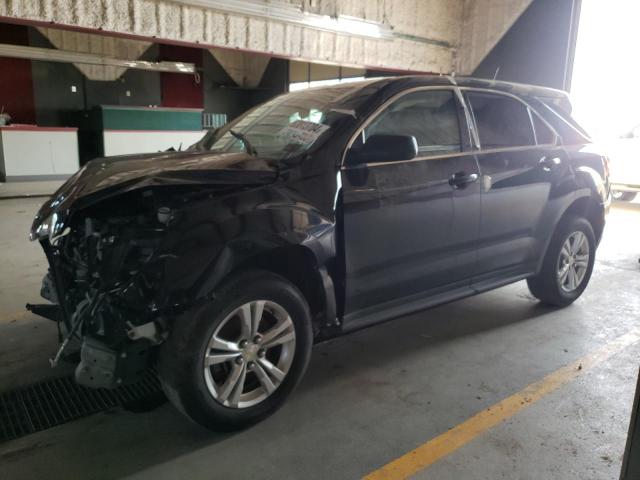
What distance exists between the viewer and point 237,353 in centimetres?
222

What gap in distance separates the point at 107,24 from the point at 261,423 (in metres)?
7.23

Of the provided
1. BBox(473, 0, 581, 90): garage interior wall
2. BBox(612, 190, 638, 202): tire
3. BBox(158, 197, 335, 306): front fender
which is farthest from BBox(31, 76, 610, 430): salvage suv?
BBox(473, 0, 581, 90): garage interior wall

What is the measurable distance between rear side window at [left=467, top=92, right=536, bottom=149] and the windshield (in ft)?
2.61

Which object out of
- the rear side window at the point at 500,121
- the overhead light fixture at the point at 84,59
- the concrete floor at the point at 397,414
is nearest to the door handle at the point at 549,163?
the rear side window at the point at 500,121

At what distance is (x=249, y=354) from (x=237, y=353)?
0.06 m

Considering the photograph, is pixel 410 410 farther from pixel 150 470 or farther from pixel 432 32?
pixel 432 32

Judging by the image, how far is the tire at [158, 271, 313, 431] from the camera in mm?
2062

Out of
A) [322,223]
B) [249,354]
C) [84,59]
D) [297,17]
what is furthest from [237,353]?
[84,59]

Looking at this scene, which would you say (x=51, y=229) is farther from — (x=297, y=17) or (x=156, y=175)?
(x=297, y=17)

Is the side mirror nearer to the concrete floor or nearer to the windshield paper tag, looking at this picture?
the windshield paper tag

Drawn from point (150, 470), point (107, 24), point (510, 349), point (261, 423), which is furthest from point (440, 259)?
point (107, 24)

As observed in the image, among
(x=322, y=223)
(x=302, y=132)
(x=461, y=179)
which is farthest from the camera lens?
(x=461, y=179)

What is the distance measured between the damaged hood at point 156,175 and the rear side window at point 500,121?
4.72 ft

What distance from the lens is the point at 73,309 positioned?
231 centimetres
